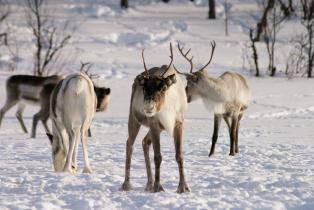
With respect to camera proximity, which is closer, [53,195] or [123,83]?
[53,195]

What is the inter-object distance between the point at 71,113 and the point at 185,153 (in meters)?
2.56

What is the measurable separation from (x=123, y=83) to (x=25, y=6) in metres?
13.3

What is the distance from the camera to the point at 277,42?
29.0 m

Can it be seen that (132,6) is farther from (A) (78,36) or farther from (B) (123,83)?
(B) (123,83)

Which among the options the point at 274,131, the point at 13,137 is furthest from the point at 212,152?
the point at 13,137

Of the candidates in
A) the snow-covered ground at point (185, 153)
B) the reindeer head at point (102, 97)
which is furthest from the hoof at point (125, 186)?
the reindeer head at point (102, 97)

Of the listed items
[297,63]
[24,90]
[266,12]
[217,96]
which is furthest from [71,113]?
[266,12]

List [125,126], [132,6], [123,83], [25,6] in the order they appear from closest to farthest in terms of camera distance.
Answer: [125,126] < [123,83] < [25,6] < [132,6]

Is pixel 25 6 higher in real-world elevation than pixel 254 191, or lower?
higher

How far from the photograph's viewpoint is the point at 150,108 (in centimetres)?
657

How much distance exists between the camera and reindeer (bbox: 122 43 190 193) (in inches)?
262

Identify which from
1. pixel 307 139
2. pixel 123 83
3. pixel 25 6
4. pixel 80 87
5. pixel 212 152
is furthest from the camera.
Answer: pixel 25 6

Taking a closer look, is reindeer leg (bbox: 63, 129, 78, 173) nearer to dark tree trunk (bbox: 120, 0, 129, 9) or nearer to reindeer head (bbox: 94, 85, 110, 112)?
reindeer head (bbox: 94, 85, 110, 112)

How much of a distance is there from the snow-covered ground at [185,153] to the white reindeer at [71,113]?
0.29 m
